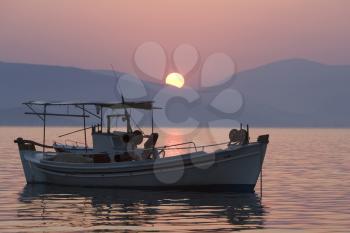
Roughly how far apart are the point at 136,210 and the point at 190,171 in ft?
21.5

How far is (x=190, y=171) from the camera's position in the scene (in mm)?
40344

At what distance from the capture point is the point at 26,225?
29250 mm

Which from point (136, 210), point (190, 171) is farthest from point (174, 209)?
point (190, 171)

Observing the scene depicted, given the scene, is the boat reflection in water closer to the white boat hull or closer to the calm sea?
the calm sea

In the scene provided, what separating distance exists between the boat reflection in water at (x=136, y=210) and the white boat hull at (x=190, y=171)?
477mm

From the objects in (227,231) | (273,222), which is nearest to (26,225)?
(227,231)

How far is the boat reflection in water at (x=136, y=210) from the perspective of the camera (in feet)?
96.6

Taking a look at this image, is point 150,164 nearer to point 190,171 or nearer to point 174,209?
point 190,171

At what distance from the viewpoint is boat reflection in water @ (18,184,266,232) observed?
96.6 feet

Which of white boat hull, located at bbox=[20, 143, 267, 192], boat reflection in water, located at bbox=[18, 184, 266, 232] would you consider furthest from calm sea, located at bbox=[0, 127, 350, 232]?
white boat hull, located at bbox=[20, 143, 267, 192]

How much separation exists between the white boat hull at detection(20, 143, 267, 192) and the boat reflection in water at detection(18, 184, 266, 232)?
48 centimetres

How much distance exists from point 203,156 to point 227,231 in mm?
11773

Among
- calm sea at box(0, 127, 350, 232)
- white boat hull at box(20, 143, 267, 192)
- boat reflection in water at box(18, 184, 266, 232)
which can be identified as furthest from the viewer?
white boat hull at box(20, 143, 267, 192)

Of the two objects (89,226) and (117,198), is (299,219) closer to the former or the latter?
(89,226)
